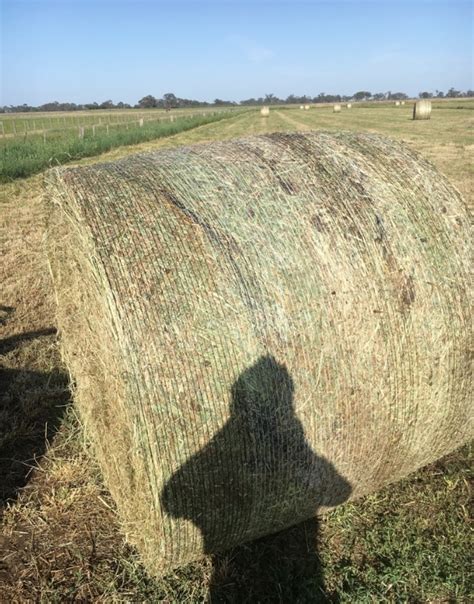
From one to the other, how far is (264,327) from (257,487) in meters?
0.83

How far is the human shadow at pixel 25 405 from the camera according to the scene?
387cm

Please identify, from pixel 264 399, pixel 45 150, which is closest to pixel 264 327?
pixel 264 399

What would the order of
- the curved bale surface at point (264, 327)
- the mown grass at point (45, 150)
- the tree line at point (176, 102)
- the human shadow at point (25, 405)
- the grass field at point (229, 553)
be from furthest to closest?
1. the tree line at point (176, 102)
2. the mown grass at point (45, 150)
3. the human shadow at point (25, 405)
4. the grass field at point (229, 553)
5. the curved bale surface at point (264, 327)

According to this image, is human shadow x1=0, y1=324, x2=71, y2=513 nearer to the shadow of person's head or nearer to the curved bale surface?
the curved bale surface

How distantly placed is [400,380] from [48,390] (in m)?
3.32

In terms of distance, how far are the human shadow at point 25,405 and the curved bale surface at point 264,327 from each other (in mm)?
1120

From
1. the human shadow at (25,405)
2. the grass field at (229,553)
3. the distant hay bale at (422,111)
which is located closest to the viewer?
the grass field at (229,553)

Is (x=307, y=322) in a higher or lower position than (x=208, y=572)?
higher

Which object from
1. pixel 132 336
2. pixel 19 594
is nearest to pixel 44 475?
pixel 19 594

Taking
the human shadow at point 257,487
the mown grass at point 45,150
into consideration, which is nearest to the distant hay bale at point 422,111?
the mown grass at point 45,150

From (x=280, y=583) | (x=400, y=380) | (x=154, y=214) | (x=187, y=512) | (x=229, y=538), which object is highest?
(x=154, y=214)

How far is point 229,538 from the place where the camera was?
270 centimetres

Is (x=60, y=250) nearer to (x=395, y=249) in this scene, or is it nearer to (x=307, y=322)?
(x=307, y=322)

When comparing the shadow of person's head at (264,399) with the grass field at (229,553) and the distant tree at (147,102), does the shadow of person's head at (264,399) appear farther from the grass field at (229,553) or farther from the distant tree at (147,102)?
the distant tree at (147,102)
